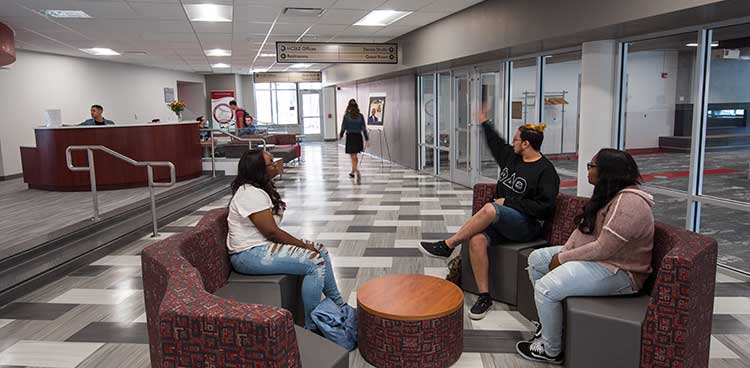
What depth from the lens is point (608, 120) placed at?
19.0 feet

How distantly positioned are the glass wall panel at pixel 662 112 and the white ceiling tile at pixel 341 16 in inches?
156

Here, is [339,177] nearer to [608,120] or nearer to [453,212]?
[453,212]

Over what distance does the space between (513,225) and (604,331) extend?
46.2 inches

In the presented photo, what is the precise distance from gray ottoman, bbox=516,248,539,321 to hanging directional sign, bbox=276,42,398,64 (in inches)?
261

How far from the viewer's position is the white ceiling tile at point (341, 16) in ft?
24.3

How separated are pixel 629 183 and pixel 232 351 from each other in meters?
2.24

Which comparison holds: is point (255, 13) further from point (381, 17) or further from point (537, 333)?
point (537, 333)

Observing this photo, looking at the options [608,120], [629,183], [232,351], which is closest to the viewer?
[232,351]

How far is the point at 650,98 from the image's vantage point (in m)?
10.0

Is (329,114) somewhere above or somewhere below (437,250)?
above

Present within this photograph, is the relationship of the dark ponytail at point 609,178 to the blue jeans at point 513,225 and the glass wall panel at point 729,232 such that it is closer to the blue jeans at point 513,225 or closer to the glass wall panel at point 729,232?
the blue jeans at point 513,225

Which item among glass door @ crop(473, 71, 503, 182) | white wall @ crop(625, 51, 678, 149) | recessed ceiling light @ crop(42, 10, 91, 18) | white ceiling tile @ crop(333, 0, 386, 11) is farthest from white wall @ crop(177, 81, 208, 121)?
white wall @ crop(625, 51, 678, 149)

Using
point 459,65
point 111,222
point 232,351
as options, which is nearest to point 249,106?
point 459,65

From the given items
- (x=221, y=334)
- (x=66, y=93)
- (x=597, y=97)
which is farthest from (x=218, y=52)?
(x=221, y=334)
